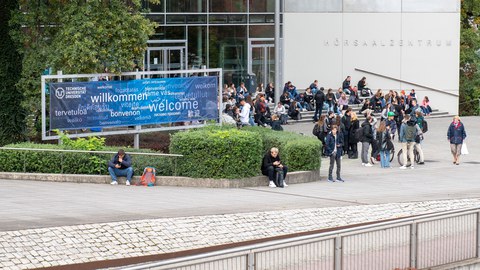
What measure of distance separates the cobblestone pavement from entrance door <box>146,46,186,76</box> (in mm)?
26742

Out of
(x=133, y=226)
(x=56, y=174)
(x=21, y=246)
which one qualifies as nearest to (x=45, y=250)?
(x=21, y=246)

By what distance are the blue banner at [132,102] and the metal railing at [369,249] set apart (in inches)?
554

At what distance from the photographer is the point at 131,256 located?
17188mm

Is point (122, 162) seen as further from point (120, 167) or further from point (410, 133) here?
point (410, 133)

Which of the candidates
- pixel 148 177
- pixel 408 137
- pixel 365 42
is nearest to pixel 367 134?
pixel 408 137

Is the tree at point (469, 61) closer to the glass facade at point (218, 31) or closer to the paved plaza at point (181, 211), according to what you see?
the glass facade at point (218, 31)

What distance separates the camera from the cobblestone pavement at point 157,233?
16.5 meters

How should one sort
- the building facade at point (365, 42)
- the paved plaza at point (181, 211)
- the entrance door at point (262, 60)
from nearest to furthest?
1. the paved plaza at point (181, 211)
2. the building facade at point (365, 42)
3. the entrance door at point (262, 60)

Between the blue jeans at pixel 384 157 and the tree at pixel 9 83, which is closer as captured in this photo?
the tree at pixel 9 83

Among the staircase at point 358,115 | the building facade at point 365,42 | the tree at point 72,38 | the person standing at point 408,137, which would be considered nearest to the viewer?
the tree at point 72,38

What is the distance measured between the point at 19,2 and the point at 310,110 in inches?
685

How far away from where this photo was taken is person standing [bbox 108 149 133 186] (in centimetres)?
2561

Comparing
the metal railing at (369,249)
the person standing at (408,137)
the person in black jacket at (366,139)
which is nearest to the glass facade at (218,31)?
the person in black jacket at (366,139)

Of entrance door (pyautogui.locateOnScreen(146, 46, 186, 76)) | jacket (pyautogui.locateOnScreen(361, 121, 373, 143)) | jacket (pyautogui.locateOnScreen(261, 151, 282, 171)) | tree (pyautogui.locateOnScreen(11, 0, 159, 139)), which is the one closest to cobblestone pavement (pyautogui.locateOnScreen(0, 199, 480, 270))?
jacket (pyautogui.locateOnScreen(261, 151, 282, 171))
